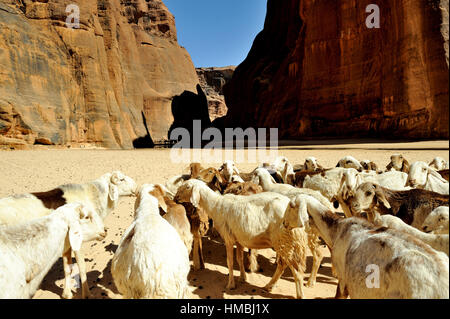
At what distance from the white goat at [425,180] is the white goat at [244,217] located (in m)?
3.20

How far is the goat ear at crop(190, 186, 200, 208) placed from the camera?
5.46 metres

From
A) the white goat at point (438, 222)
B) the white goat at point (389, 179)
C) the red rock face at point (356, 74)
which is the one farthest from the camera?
the red rock face at point (356, 74)

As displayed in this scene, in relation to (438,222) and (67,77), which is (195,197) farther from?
(67,77)

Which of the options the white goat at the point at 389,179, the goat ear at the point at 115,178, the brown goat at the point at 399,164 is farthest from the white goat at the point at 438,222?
the goat ear at the point at 115,178

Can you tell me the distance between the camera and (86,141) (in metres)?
34.4

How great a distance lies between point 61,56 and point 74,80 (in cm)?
319

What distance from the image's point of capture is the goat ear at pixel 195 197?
5461 millimetres

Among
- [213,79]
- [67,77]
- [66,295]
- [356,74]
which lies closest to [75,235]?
[66,295]

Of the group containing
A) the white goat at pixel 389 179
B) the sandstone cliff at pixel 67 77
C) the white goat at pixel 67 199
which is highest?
the sandstone cliff at pixel 67 77

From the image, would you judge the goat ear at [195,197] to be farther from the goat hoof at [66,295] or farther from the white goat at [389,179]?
the white goat at [389,179]

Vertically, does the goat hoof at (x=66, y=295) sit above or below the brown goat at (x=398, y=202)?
below

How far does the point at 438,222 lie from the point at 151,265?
3.50 metres

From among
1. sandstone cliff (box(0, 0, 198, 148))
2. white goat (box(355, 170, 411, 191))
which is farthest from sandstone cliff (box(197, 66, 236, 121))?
white goat (box(355, 170, 411, 191))
